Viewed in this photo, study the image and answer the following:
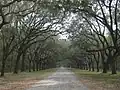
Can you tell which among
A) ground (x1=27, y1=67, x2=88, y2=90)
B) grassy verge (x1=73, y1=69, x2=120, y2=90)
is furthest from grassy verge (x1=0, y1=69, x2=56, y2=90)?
grassy verge (x1=73, y1=69, x2=120, y2=90)

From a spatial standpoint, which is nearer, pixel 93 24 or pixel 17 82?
pixel 17 82

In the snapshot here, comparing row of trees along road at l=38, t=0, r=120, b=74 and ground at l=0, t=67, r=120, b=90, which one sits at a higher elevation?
row of trees along road at l=38, t=0, r=120, b=74

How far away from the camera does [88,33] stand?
52.8 meters

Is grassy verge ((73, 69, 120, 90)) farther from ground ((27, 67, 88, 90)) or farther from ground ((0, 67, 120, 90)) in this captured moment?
ground ((27, 67, 88, 90))

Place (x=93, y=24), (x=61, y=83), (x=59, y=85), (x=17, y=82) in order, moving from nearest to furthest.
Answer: (x=59, y=85), (x=61, y=83), (x=17, y=82), (x=93, y=24)

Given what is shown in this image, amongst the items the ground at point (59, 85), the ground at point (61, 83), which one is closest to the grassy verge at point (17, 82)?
the ground at point (61, 83)

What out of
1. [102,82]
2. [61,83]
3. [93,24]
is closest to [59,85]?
[61,83]

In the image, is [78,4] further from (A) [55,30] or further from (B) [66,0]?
(A) [55,30]

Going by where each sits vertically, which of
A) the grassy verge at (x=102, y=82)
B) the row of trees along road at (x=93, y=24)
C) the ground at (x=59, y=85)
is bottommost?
the grassy verge at (x=102, y=82)

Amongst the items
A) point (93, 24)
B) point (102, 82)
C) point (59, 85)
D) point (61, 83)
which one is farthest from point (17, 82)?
point (93, 24)

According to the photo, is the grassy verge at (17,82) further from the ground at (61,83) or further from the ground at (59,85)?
the ground at (59,85)

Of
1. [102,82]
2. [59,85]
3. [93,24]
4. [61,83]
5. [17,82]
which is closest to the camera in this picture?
[59,85]

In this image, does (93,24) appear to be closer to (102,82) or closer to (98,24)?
(98,24)

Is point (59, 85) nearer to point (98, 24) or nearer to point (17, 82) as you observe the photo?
point (17, 82)
